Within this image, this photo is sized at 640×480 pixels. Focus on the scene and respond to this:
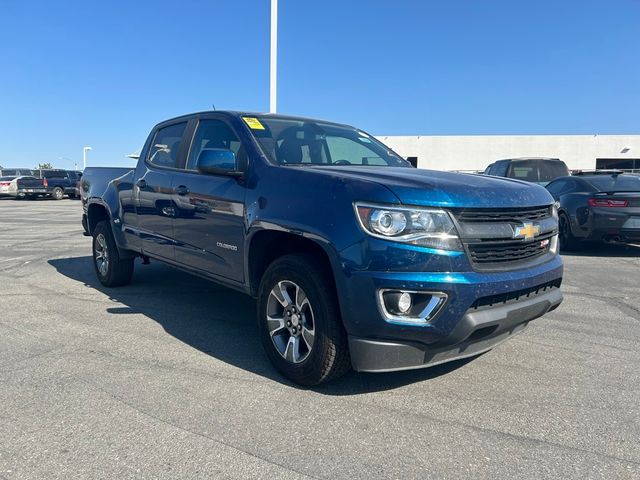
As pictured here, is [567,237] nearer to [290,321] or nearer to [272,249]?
[272,249]

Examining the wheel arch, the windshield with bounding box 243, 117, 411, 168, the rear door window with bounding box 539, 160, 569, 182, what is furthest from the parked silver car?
the wheel arch

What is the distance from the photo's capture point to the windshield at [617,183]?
355 inches

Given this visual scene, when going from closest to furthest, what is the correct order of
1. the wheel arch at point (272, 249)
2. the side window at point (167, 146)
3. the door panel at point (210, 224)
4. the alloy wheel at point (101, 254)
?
1. the wheel arch at point (272, 249)
2. the door panel at point (210, 224)
3. the side window at point (167, 146)
4. the alloy wheel at point (101, 254)

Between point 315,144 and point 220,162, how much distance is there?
95cm

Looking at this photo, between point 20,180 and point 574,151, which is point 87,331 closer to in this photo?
point 20,180

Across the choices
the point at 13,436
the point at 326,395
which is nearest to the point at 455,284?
the point at 326,395

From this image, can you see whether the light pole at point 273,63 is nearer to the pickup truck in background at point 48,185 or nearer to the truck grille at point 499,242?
the truck grille at point 499,242

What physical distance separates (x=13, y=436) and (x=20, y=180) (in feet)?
110

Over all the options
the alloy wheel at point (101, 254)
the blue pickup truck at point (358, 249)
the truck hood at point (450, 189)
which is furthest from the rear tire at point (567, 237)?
the alloy wheel at point (101, 254)

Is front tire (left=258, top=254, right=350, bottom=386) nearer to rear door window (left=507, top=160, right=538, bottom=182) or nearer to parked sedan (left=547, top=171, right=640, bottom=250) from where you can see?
parked sedan (left=547, top=171, right=640, bottom=250)

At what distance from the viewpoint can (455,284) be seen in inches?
117

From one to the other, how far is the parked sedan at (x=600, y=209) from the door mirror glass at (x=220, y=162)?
7346mm

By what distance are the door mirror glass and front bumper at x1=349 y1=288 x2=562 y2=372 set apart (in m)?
1.67

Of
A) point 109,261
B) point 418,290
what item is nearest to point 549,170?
point 109,261
